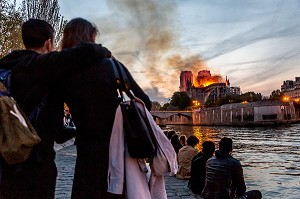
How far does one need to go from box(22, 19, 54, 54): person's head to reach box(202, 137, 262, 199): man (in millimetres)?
3686

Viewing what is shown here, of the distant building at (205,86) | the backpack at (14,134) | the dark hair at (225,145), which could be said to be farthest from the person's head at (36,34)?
the distant building at (205,86)

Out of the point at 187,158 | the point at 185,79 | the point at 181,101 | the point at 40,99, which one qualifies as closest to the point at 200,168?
the point at 187,158

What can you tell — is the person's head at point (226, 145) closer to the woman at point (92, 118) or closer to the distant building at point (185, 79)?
the woman at point (92, 118)

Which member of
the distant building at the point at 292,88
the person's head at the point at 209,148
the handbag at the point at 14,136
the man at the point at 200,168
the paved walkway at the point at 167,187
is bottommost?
the paved walkway at the point at 167,187

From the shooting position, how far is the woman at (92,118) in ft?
7.15

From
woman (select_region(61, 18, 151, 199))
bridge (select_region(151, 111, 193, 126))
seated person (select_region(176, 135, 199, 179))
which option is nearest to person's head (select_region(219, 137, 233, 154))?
seated person (select_region(176, 135, 199, 179))

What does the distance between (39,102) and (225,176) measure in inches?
157

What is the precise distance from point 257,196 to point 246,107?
227 ft

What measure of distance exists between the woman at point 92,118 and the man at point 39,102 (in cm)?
7

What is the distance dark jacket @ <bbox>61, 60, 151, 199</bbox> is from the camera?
7.15ft

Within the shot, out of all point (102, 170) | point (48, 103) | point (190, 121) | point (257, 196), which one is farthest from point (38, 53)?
point (190, 121)

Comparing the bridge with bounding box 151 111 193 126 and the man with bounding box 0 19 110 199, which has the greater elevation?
the bridge with bounding box 151 111 193 126

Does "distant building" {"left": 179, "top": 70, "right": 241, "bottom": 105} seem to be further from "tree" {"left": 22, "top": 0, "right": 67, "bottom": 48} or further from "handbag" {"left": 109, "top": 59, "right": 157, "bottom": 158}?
"handbag" {"left": 109, "top": 59, "right": 157, "bottom": 158}

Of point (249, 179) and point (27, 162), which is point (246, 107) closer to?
point (249, 179)
